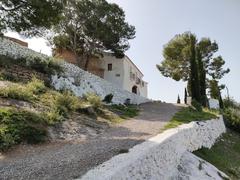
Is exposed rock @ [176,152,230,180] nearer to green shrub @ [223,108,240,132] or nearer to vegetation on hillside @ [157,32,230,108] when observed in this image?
green shrub @ [223,108,240,132]

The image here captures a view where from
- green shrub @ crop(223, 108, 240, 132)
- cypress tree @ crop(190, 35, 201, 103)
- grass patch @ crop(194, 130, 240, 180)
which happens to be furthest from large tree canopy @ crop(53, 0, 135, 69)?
grass patch @ crop(194, 130, 240, 180)

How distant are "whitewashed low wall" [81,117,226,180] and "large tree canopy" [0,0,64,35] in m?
7.65

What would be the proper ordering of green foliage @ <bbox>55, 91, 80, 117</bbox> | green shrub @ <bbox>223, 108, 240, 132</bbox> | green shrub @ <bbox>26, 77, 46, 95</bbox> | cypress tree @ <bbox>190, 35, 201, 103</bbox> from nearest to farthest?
green foliage @ <bbox>55, 91, 80, 117</bbox> → green shrub @ <bbox>26, 77, 46, 95</bbox> → green shrub @ <bbox>223, 108, 240, 132</bbox> → cypress tree @ <bbox>190, 35, 201, 103</bbox>

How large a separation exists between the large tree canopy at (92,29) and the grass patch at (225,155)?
59.7 ft

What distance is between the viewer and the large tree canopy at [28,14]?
580 inches

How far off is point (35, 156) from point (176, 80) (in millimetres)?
38169

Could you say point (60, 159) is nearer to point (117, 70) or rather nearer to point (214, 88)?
point (117, 70)

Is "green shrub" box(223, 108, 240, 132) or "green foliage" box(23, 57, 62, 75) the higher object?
"green foliage" box(23, 57, 62, 75)

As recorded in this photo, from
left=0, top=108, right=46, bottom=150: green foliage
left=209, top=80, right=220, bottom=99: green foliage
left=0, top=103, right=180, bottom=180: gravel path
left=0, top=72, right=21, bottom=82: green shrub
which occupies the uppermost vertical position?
left=209, top=80, right=220, bottom=99: green foliage

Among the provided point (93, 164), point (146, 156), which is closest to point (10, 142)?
point (93, 164)

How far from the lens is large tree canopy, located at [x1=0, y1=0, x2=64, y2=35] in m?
14.7

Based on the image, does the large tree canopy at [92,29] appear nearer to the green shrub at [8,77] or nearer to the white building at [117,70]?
the white building at [117,70]

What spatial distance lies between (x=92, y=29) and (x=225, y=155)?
22669 millimetres

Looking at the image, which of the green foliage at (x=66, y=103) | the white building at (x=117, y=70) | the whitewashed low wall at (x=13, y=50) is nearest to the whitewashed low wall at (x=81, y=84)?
the whitewashed low wall at (x=13, y=50)
